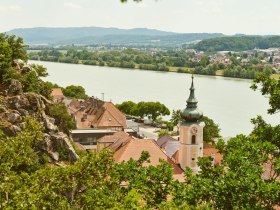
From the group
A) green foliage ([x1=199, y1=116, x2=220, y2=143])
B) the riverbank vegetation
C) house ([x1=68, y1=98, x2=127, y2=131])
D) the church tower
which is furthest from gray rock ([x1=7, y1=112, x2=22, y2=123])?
the riverbank vegetation

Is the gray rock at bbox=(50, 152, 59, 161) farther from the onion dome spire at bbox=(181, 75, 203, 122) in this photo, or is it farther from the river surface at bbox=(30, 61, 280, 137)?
the river surface at bbox=(30, 61, 280, 137)

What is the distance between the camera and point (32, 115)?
2028 cm

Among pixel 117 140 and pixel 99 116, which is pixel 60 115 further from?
pixel 99 116

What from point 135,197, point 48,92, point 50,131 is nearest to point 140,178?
point 135,197

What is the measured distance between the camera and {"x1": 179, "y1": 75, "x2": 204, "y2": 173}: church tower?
77.2ft

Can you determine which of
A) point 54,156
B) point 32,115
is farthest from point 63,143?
point 32,115

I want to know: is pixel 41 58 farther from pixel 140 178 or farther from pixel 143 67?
pixel 140 178

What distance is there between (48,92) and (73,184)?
49.4 feet

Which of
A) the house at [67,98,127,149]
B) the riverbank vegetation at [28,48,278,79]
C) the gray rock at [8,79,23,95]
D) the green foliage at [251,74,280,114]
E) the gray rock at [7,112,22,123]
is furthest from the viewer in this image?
the riverbank vegetation at [28,48,278,79]

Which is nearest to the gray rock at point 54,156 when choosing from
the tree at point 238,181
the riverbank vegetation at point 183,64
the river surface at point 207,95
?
the tree at point 238,181

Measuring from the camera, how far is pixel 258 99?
226ft

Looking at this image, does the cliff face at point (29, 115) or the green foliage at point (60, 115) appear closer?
the cliff face at point (29, 115)

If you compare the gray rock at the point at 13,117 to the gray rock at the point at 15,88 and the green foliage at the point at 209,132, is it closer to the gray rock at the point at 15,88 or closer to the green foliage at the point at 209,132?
the gray rock at the point at 15,88

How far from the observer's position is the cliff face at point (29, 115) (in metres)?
19.3
